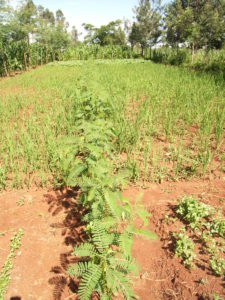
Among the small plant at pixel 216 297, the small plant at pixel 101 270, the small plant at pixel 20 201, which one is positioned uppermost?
the small plant at pixel 101 270

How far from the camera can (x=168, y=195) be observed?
2744 millimetres

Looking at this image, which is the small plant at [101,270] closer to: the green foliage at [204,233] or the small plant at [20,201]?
the green foliage at [204,233]

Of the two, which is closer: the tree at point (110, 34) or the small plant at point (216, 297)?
the small plant at point (216, 297)

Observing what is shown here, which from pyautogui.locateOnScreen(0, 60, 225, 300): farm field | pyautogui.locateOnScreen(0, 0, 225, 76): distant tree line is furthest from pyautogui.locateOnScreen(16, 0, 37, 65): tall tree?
pyautogui.locateOnScreen(0, 60, 225, 300): farm field

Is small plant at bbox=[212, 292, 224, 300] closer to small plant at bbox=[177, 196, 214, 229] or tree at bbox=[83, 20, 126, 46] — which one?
small plant at bbox=[177, 196, 214, 229]

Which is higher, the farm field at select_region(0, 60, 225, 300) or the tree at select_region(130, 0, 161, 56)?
the tree at select_region(130, 0, 161, 56)

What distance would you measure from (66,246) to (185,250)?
1145 mm

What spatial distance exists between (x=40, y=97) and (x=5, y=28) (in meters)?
10.6

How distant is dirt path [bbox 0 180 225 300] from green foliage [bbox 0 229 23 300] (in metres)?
0.04

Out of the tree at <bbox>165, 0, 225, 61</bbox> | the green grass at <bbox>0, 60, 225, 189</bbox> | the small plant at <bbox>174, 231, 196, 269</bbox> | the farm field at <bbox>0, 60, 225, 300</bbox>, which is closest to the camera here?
the farm field at <bbox>0, 60, 225, 300</bbox>

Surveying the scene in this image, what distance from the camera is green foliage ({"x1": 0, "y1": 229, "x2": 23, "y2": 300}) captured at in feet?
5.79

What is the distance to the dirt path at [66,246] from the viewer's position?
5.75ft

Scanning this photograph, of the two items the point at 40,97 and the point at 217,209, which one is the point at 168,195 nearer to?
the point at 217,209

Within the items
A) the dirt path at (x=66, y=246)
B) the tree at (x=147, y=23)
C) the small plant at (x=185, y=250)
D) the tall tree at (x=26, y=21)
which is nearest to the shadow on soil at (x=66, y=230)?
the dirt path at (x=66, y=246)
